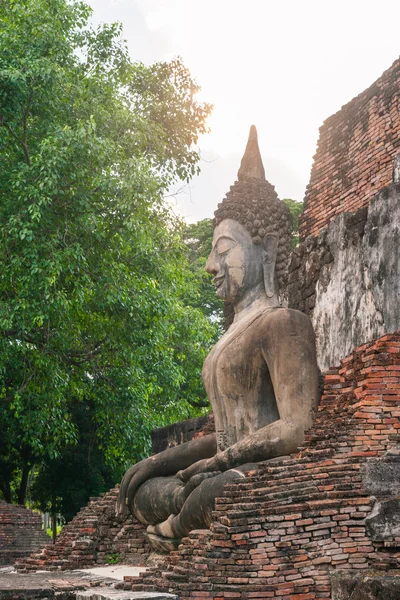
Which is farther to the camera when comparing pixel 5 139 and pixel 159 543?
pixel 5 139

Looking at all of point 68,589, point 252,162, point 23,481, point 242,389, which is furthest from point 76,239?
point 23,481

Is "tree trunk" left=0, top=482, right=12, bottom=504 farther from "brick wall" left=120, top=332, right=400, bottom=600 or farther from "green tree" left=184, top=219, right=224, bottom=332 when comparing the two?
"brick wall" left=120, top=332, right=400, bottom=600

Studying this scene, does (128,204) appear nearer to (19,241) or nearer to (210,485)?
(19,241)

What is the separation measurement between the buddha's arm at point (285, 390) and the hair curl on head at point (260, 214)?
Answer: 75 cm

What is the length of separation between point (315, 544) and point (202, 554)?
0.63m

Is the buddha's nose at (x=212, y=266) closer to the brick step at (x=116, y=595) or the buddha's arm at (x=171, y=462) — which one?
the buddha's arm at (x=171, y=462)

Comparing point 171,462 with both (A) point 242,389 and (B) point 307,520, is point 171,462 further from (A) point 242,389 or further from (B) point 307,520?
(B) point 307,520

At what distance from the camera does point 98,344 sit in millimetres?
13227

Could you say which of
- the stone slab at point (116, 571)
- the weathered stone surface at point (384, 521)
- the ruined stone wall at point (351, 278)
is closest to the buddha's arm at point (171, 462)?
the stone slab at point (116, 571)

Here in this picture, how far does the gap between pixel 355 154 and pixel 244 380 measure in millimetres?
2539

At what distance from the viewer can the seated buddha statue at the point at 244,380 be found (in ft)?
Answer: 18.7

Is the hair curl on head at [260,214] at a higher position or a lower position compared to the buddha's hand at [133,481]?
higher

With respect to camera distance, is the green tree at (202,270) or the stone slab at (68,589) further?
the green tree at (202,270)

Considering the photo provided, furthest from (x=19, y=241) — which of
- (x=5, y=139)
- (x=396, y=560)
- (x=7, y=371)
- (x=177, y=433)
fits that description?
(x=396, y=560)
